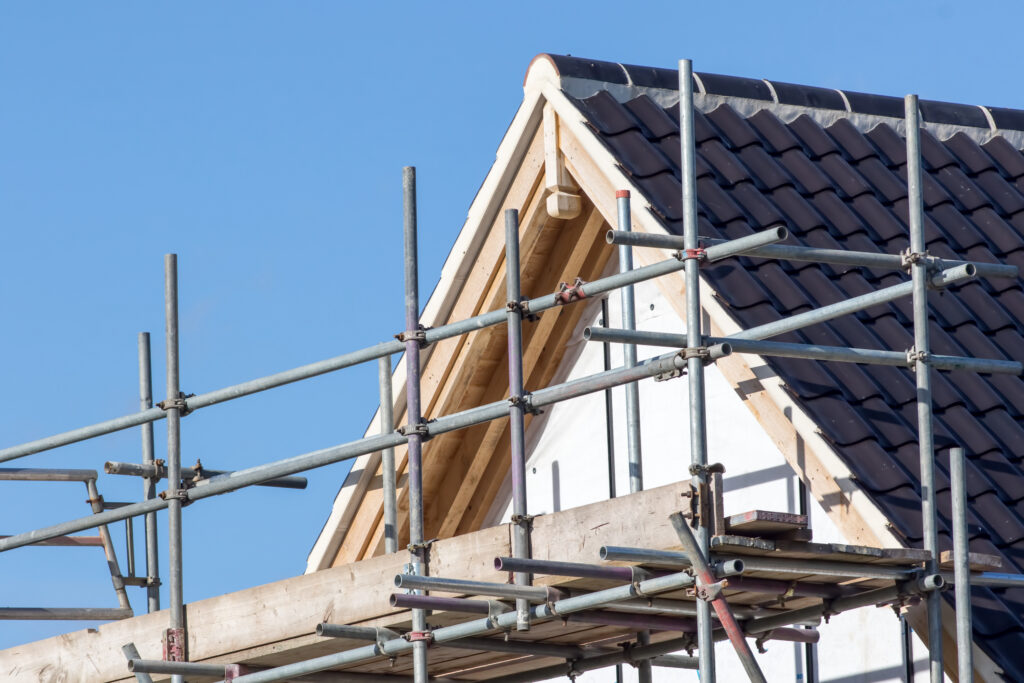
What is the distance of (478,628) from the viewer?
7820 millimetres

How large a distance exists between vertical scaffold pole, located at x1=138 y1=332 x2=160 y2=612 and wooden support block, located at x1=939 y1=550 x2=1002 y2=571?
4.73 m

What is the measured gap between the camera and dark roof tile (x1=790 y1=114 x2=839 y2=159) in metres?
10.9

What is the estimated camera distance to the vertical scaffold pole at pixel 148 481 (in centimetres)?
1060

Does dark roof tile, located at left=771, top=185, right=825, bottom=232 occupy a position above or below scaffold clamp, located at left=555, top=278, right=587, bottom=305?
above

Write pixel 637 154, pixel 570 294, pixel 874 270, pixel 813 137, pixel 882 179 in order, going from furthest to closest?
pixel 813 137, pixel 882 179, pixel 637 154, pixel 874 270, pixel 570 294

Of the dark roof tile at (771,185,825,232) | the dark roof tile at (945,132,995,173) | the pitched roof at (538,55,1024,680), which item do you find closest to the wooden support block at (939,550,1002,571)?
the pitched roof at (538,55,1024,680)

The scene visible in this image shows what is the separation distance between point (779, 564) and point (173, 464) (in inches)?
137

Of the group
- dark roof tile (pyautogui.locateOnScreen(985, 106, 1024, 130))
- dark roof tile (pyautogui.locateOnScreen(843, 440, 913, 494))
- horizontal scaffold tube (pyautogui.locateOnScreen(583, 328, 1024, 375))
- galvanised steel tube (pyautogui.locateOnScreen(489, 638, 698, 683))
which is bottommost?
galvanised steel tube (pyautogui.locateOnScreen(489, 638, 698, 683))

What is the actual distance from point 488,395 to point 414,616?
10.9ft

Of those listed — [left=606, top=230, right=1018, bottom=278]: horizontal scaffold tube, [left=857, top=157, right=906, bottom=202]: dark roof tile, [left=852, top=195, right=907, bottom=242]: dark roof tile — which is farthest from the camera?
[left=857, top=157, right=906, bottom=202]: dark roof tile

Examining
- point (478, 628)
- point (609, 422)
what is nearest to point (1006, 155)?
point (609, 422)

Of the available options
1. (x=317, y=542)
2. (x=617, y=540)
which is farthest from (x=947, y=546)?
(x=317, y=542)

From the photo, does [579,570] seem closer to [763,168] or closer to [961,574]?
[961,574]

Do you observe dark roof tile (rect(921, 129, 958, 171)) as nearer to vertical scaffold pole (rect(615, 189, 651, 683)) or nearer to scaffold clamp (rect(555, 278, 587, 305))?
vertical scaffold pole (rect(615, 189, 651, 683))
